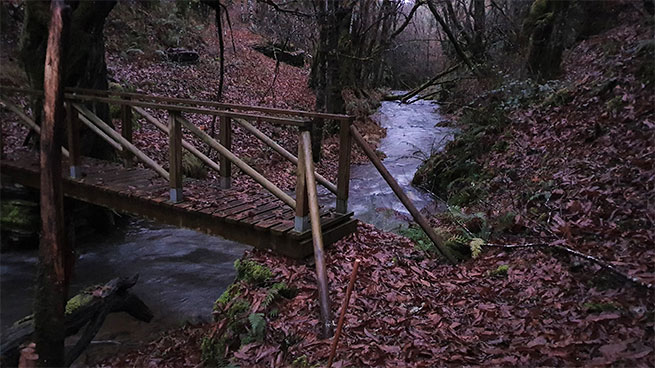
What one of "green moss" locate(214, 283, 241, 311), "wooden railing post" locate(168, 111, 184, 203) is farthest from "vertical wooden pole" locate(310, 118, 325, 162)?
"green moss" locate(214, 283, 241, 311)

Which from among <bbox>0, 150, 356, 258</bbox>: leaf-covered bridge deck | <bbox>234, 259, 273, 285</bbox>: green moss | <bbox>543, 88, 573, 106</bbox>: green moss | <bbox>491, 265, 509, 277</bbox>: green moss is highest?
<bbox>543, 88, 573, 106</bbox>: green moss

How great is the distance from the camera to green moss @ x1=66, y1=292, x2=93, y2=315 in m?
4.70

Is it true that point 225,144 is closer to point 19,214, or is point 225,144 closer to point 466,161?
point 19,214

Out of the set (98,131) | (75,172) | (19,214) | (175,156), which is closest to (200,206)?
(175,156)

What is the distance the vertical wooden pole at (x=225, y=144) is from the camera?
6172 millimetres

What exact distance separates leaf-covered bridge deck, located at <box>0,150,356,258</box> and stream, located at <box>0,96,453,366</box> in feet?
4.33

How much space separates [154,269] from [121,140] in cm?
241

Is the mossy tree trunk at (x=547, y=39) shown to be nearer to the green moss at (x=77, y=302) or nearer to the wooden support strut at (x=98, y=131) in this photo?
the wooden support strut at (x=98, y=131)

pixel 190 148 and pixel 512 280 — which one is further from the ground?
pixel 190 148

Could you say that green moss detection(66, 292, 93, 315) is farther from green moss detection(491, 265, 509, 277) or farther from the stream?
green moss detection(491, 265, 509, 277)

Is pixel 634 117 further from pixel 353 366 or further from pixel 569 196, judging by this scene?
pixel 353 366

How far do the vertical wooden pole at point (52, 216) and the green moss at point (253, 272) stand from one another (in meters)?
1.76

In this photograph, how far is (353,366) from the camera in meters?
3.17

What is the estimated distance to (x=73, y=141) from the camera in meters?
6.80
